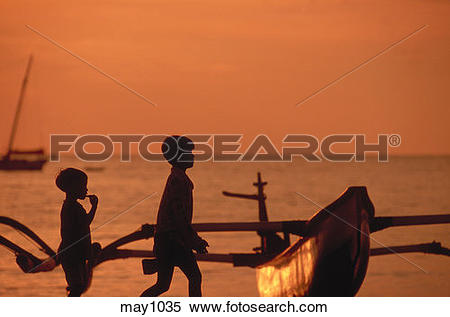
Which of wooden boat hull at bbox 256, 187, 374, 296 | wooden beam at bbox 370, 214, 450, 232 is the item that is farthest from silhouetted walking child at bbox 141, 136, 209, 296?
wooden beam at bbox 370, 214, 450, 232

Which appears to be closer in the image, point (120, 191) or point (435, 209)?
point (435, 209)

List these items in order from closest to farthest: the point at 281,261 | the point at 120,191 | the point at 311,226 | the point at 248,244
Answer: the point at 311,226 → the point at 281,261 → the point at 248,244 → the point at 120,191

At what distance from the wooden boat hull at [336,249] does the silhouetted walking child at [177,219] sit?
5.14ft

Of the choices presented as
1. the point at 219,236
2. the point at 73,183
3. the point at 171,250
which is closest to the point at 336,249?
the point at 171,250

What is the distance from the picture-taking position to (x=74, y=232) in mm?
7711

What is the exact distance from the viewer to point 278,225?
9023 mm

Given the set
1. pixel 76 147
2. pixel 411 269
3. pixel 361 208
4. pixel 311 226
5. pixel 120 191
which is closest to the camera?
pixel 361 208

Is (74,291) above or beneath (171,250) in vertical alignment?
beneath

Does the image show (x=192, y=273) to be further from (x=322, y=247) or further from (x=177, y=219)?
(x=322, y=247)

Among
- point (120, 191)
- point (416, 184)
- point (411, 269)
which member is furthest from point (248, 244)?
point (416, 184)

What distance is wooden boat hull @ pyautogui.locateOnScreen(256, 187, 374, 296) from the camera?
326 inches

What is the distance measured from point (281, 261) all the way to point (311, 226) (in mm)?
1211

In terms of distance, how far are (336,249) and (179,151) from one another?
2064 millimetres
